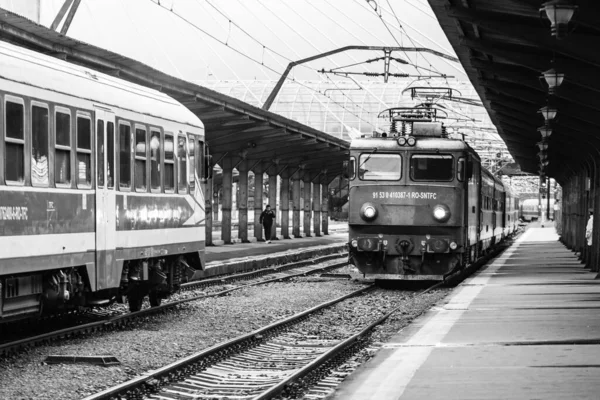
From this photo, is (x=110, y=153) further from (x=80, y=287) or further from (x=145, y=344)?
(x=145, y=344)

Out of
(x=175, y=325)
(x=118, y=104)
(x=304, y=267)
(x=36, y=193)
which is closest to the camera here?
(x=36, y=193)

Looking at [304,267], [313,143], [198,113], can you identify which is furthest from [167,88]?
[313,143]

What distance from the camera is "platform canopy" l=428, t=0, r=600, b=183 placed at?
14117 mm

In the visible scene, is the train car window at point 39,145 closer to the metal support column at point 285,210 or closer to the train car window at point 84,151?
the train car window at point 84,151

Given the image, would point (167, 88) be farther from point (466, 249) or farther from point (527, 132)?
point (527, 132)

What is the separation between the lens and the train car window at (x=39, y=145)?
38.9 feet

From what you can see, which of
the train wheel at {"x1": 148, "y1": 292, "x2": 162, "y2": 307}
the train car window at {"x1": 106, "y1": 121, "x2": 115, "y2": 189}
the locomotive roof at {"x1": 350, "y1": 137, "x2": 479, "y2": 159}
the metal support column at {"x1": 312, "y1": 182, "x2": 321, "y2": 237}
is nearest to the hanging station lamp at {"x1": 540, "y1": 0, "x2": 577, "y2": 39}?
the train car window at {"x1": 106, "y1": 121, "x2": 115, "y2": 189}

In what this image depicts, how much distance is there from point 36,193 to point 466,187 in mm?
12658

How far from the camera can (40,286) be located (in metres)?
12.4

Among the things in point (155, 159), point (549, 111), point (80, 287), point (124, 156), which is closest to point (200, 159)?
point (155, 159)

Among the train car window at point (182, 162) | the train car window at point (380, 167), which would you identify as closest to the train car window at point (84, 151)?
the train car window at point (182, 162)

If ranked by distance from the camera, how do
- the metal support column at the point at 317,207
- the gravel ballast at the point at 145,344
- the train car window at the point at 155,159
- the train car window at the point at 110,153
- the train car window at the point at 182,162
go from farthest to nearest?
the metal support column at the point at 317,207 → the train car window at the point at 182,162 → the train car window at the point at 155,159 → the train car window at the point at 110,153 → the gravel ballast at the point at 145,344

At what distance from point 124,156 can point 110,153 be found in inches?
19.2

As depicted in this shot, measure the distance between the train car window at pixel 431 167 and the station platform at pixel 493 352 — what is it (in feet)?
9.23
